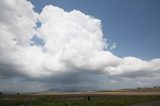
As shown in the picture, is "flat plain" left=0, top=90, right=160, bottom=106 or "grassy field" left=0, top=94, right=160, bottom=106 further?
"flat plain" left=0, top=90, right=160, bottom=106

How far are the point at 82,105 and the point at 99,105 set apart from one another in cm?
259

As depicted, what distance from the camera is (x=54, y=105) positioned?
35219 millimetres

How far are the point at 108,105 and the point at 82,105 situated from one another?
12.6 feet

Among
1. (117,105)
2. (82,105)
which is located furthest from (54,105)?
(117,105)

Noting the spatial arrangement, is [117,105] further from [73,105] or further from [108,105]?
[73,105]

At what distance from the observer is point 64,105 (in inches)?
1385

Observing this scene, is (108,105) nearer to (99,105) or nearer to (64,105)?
(99,105)

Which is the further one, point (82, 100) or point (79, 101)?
point (82, 100)

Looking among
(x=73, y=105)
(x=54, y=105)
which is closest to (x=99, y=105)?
(x=73, y=105)

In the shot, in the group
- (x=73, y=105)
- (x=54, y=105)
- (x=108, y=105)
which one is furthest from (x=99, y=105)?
(x=54, y=105)

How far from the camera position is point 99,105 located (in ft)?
114

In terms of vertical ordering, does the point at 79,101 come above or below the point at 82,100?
below

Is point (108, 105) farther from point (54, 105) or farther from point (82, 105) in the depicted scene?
point (54, 105)

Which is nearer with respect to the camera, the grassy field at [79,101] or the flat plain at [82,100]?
the grassy field at [79,101]
